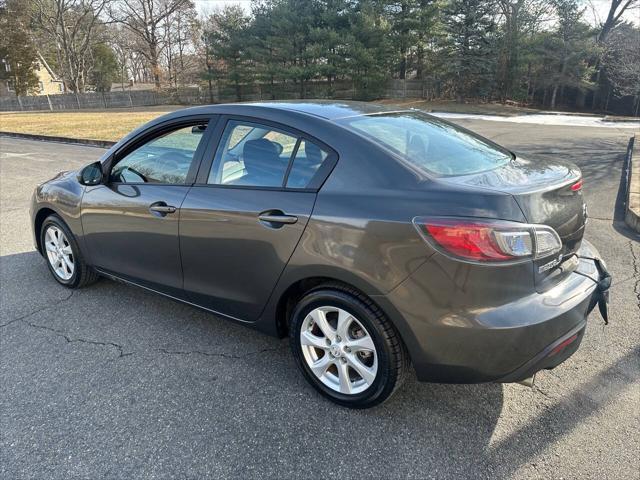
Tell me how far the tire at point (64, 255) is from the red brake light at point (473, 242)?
3.11 metres

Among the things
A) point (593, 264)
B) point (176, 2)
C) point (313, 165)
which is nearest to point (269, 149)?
point (313, 165)

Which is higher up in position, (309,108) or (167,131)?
(309,108)

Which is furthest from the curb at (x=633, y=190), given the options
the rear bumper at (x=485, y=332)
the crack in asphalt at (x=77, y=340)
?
the crack in asphalt at (x=77, y=340)

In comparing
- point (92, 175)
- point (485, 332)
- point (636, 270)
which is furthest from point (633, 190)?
point (92, 175)

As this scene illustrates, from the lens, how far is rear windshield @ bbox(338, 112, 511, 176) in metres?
2.38

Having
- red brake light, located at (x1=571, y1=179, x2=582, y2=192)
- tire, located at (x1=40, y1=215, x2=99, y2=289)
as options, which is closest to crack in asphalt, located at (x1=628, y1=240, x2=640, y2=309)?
red brake light, located at (x1=571, y1=179, x2=582, y2=192)

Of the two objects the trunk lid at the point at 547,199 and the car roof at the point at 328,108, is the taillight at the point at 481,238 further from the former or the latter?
the car roof at the point at 328,108

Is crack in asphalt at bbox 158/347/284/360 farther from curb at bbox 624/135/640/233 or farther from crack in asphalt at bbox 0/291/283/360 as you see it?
curb at bbox 624/135/640/233

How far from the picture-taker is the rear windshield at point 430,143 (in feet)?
7.80

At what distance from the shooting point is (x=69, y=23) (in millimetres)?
45938

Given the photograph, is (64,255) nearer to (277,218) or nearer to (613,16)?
(277,218)

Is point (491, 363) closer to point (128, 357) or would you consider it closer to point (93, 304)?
point (128, 357)

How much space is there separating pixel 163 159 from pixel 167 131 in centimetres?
20

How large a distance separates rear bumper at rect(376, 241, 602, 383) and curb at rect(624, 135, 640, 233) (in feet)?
13.9
